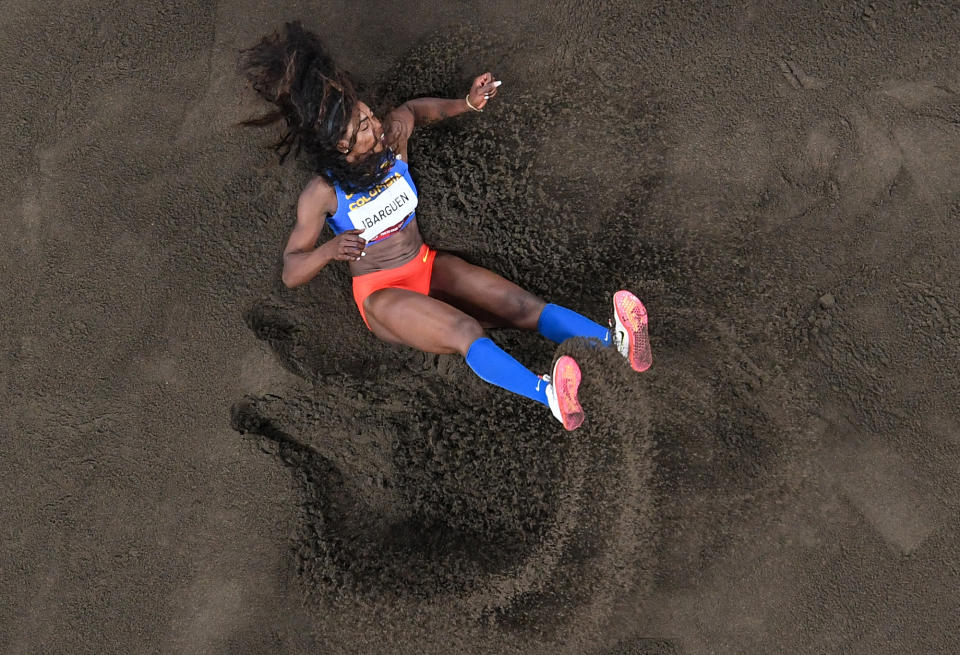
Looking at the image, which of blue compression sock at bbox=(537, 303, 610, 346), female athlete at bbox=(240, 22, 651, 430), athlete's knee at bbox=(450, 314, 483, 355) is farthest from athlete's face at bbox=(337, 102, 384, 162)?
blue compression sock at bbox=(537, 303, 610, 346)

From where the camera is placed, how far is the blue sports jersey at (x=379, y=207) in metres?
1.85

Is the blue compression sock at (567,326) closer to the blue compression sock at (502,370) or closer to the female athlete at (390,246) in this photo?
the female athlete at (390,246)

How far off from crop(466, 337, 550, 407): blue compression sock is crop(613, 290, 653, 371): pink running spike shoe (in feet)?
0.94

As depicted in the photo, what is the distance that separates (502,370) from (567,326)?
0.28 meters

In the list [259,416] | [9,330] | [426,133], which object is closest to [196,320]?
[259,416]

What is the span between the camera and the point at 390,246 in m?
1.96

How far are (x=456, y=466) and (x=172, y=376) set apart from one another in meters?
1.00

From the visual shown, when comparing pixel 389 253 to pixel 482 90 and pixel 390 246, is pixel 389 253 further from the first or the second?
pixel 482 90

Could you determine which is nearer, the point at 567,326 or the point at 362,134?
the point at 362,134

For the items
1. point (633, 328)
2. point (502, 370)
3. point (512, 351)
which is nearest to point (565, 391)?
point (502, 370)

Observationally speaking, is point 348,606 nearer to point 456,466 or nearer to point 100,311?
point 456,466

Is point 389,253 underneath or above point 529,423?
above

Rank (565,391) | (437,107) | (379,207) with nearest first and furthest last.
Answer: (565,391) → (379,207) → (437,107)

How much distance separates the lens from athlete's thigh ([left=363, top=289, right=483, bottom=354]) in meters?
1.85
